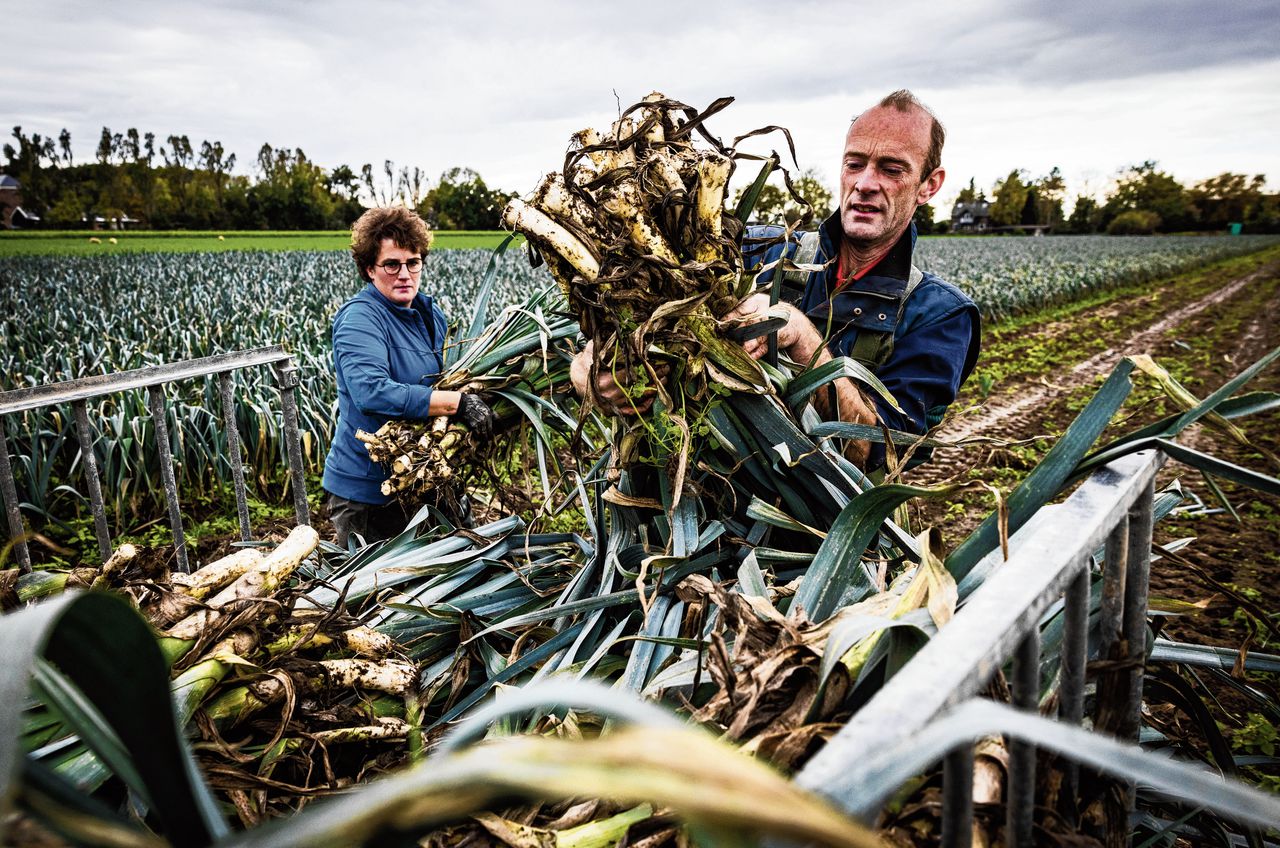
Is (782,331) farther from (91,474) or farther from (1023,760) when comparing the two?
(91,474)

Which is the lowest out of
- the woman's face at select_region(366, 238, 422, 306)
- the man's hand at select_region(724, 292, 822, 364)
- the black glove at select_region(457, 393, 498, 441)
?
the black glove at select_region(457, 393, 498, 441)

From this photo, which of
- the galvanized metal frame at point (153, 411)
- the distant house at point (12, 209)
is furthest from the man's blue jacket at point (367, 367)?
the distant house at point (12, 209)

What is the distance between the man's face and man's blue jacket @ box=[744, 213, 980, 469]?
0.28 feet

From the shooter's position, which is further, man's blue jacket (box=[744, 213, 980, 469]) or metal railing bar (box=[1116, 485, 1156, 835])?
man's blue jacket (box=[744, 213, 980, 469])

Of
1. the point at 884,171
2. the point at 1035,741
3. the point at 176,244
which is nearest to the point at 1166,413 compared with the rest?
the point at 884,171

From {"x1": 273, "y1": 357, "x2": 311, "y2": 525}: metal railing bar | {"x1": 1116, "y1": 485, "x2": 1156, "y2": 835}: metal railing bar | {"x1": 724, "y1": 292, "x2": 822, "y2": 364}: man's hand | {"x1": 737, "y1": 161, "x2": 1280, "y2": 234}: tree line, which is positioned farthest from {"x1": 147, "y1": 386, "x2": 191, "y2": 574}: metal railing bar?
{"x1": 737, "y1": 161, "x2": 1280, "y2": 234}: tree line

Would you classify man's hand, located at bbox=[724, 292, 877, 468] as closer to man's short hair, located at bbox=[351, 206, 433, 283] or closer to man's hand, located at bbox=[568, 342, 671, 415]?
man's hand, located at bbox=[568, 342, 671, 415]

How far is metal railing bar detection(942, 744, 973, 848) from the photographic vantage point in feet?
1.96

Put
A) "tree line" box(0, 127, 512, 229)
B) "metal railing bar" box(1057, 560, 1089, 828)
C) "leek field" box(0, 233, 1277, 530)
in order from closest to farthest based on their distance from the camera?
"metal railing bar" box(1057, 560, 1089, 828)
"leek field" box(0, 233, 1277, 530)
"tree line" box(0, 127, 512, 229)

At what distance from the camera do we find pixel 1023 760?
2.27 feet

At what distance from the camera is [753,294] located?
1537 mm

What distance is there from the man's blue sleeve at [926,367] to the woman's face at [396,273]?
1.93 meters

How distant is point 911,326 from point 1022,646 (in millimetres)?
1603

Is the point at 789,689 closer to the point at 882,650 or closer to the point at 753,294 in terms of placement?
the point at 882,650
